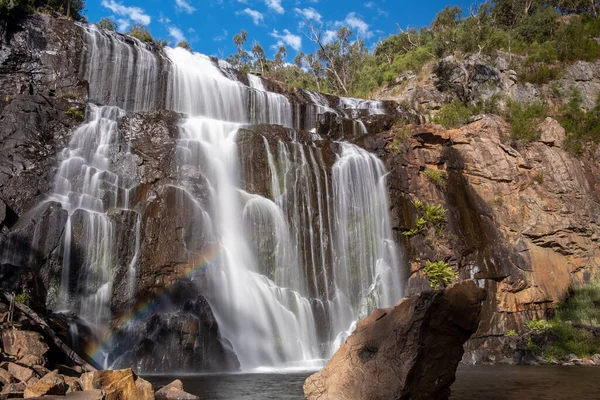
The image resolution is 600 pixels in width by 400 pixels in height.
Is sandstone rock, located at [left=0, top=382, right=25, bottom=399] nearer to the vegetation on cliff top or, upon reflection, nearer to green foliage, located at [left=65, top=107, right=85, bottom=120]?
green foliage, located at [left=65, top=107, right=85, bottom=120]

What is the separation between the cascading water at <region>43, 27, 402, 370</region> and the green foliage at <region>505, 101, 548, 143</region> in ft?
32.0

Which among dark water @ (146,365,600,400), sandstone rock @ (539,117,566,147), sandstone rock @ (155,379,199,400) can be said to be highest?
sandstone rock @ (539,117,566,147)

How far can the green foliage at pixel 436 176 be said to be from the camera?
24.4 metres

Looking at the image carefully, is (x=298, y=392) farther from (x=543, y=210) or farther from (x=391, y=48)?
(x=391, y=48)

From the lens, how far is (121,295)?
51.9ft

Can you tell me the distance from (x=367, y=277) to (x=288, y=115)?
13.0 meters

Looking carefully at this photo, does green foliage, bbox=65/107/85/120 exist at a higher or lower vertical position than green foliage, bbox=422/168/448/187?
higher

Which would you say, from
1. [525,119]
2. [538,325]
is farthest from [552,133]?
[538,325]

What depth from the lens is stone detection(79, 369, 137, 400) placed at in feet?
27.3

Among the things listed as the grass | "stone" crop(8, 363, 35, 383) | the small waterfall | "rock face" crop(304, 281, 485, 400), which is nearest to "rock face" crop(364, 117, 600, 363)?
the grass

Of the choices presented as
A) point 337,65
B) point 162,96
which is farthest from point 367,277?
point 337,65

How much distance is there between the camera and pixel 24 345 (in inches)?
400

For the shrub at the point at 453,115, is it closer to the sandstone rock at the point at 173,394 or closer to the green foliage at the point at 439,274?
the green foliage at the point at 439,274

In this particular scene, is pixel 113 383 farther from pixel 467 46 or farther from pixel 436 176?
pixel 467 46
